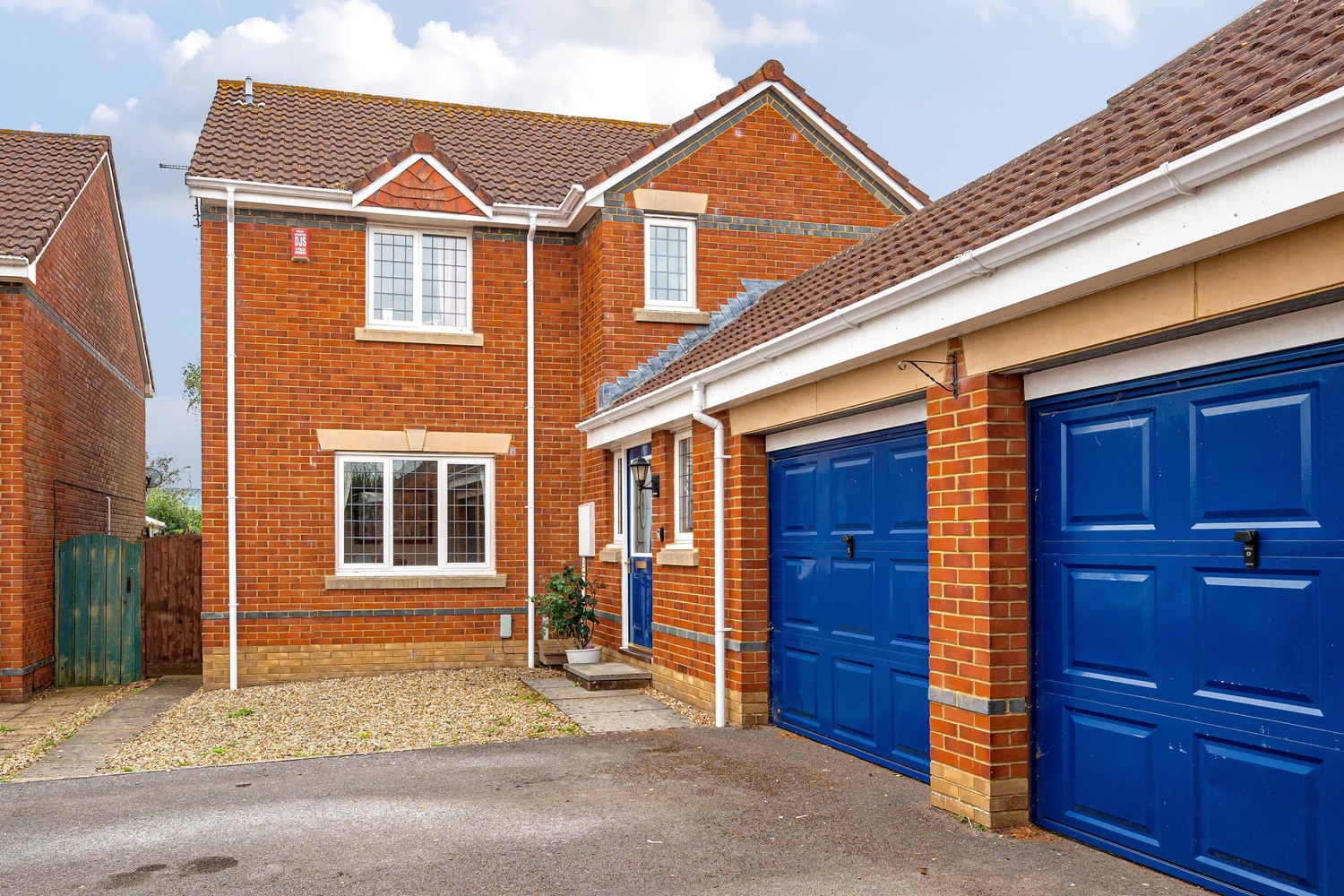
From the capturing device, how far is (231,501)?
43.2 ft

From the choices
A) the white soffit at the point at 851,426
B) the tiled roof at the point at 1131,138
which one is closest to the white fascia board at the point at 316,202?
the tiled roof at the point at 1131,138

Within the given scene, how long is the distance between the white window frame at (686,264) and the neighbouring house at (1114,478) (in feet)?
16.4

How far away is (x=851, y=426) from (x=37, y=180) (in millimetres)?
11713

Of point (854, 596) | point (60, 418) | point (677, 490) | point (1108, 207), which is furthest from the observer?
point (60, 418)

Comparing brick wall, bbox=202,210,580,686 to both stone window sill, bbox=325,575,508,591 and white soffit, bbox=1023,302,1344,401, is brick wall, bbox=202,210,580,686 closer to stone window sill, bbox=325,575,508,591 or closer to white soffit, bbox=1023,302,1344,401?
stone window sill, bbox=325,575,508,591

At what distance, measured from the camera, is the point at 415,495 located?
14039 mm

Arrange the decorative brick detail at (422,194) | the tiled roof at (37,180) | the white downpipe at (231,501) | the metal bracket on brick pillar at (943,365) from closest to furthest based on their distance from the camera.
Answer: the metal bracket on brick pillar at (943,365), the tiled roof at (37,180), the white downpipe at (231,501), the decorative brick detail at (422,194)

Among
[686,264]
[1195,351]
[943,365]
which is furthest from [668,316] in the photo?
[1195,351]

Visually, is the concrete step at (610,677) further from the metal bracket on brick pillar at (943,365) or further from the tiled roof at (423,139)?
the metal bracket on brick pillar at (943,365)

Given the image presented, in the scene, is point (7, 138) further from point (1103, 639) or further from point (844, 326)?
point (1103, 639)

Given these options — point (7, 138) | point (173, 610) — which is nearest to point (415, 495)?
point (173, 610)

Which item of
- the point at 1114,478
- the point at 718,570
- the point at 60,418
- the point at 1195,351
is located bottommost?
the point at 718,570

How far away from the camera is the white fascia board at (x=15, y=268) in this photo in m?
12.3

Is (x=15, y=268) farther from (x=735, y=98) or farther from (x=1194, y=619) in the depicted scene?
(x=1194, y=619)
